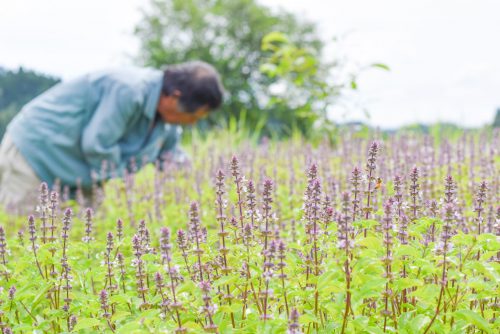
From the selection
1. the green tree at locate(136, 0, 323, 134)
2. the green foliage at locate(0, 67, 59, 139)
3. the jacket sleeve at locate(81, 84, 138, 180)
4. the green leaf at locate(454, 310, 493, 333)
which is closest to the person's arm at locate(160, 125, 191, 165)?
the jacket sleeve at locate(81, 84, 138, 180)

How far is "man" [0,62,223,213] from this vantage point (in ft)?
24.7

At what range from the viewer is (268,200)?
2.58 meters

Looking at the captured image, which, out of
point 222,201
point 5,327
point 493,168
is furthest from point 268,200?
point 493,168

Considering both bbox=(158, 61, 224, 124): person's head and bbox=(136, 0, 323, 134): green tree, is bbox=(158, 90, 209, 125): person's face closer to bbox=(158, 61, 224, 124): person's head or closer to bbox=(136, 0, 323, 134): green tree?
bbox=(158, 61, 224, 124): person's head

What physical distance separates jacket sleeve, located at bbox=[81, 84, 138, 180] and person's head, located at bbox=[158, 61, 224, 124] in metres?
0.53

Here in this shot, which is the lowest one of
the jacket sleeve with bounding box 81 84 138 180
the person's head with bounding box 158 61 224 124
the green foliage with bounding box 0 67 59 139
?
the jacket sleeve with bounding box 81 84 138 180

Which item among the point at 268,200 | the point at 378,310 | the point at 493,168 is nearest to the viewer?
the point at 268,200

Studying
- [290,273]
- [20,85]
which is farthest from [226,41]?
[290,273]

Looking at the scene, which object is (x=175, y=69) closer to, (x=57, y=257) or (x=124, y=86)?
(x=124, y=86)

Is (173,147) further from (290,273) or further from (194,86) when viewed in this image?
(290,273)

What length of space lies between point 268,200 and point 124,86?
208 inches

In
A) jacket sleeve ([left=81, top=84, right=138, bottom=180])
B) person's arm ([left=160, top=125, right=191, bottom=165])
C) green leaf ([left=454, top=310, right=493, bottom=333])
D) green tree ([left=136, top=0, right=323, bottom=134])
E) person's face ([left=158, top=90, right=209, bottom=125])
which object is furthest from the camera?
green tree ([left=136, top=0, right=323, bottom=134])

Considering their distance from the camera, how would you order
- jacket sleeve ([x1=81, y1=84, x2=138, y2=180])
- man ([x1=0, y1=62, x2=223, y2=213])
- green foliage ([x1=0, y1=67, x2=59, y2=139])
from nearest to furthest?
1. jacket sleeve ([x1=81, y1=84, x2=138, y2=180])
2. man ([x1=0, y1=62, x2=223, y2=213])
3. green foliage ([x1=0, y1=67, x2=59, y2=139])

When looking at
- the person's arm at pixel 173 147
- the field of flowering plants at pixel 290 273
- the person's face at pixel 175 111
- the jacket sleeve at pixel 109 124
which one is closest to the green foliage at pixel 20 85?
the person's arm at pixel 173 147
